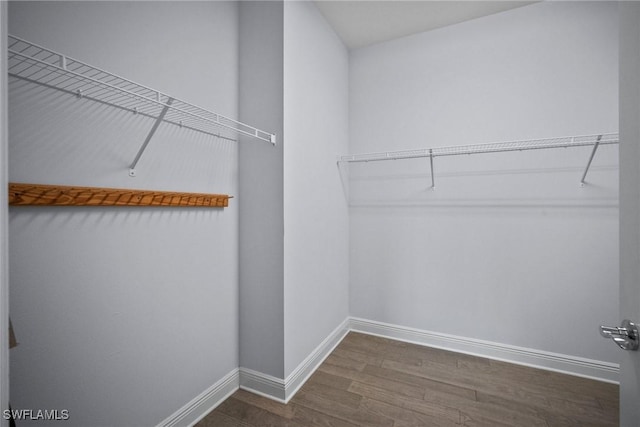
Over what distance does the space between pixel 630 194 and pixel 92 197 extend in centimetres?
162

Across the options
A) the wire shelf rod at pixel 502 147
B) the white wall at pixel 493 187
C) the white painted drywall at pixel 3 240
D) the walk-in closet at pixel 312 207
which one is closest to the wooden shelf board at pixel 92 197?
the walk-in closet at pixel 312 207

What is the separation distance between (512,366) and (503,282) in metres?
0.58

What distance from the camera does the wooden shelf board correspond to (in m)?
0.81

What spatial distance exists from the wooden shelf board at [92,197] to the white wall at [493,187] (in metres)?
1.52

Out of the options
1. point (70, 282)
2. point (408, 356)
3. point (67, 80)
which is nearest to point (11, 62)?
point (67, 80)

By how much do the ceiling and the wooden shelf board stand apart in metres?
1.70

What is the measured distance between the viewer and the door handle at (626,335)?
23.9 inches

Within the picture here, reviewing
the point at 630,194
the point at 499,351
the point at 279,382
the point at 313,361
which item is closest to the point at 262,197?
the point at 279,382

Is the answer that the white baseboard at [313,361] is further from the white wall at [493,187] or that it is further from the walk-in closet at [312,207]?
the white wall at [493,187]

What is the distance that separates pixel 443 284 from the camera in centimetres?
212

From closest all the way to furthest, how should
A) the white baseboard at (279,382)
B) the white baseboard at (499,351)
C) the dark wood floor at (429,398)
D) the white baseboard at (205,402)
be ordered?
1. the white baseboard at (205,402)
2. the dark wood floor at (429,398)
3. the white baseboard at (279,382)
4. the white baseboard at (499,351)

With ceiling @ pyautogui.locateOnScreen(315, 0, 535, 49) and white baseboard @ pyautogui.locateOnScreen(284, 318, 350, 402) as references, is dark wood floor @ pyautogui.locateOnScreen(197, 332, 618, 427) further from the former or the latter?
ceiling @ pyautogui.locateOnScreen(315, 0, 535, 49)

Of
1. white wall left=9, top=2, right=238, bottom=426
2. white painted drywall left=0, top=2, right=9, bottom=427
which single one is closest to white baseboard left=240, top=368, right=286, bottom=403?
white wall left=9, top=2, right=238, bottom=426

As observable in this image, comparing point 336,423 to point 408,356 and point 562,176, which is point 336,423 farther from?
point 562,176
